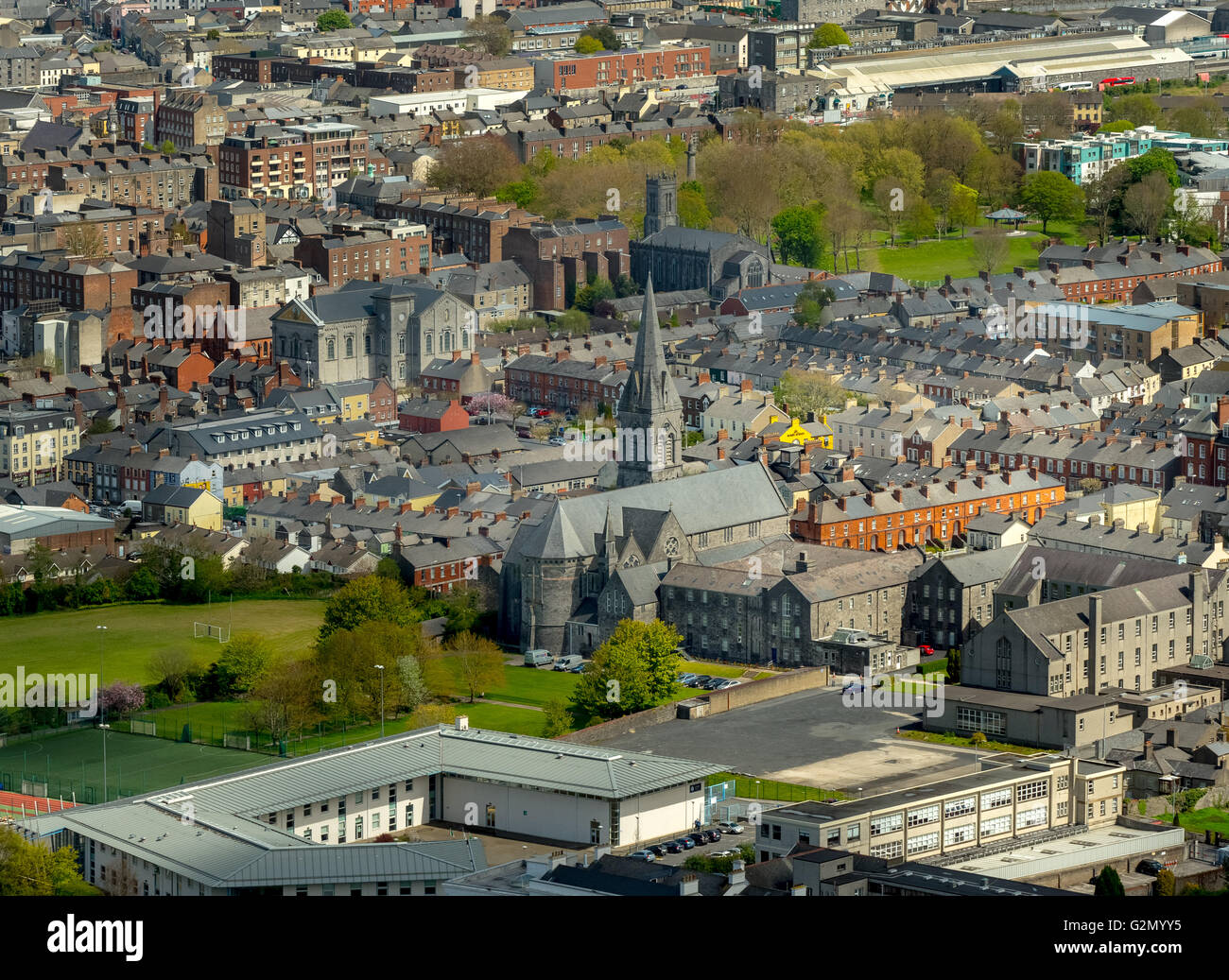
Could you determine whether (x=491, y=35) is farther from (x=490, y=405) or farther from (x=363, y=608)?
(x=363, y=608)

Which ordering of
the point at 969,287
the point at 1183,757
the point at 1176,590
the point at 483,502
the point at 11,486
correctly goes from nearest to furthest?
the point at 1183,757 < the point at 1176,590 < the point at 483,502 < the point at 11,486 < the point at 969,287

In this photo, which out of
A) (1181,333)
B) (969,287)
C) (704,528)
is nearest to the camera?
(704,528)

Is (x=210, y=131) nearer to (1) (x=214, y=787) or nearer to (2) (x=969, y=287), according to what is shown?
(2) (x=969, y=287)

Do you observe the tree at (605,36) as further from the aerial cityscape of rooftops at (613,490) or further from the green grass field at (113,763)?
the green grass field at (113,763)

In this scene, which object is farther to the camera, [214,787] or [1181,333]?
[1181,333]

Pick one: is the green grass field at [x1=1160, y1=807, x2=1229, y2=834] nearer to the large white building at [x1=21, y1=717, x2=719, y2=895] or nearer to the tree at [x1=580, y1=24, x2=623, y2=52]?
the large white building at [x1=21, y1=717, x2=719, y2=895]

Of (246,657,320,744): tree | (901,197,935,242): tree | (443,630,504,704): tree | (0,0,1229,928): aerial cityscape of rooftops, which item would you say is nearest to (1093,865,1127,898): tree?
(0,0,1229,928): aerial cityscape of rooftops

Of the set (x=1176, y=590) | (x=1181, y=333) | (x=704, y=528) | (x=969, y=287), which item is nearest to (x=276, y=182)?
(x=969, y=287)
